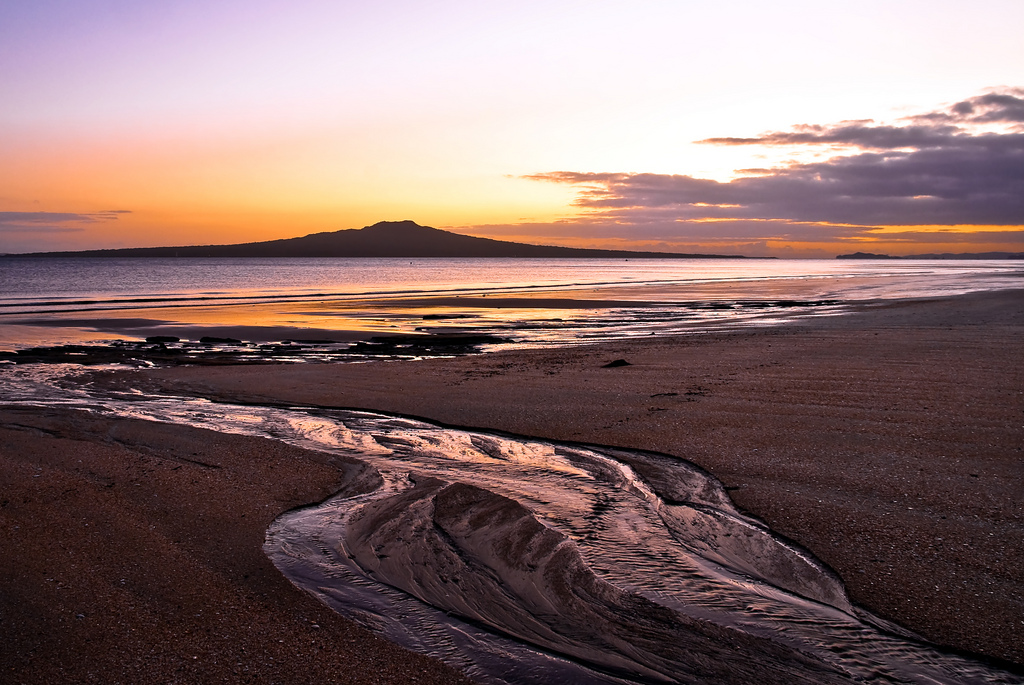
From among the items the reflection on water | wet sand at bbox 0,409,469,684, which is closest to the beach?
wet sand at bbox 0,409,469,684

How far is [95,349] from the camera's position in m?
17.3

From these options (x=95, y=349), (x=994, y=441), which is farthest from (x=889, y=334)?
(x=95, y=349)

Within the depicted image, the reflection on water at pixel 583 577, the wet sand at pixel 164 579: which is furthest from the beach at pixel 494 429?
the reflection on water at pixel 583 577

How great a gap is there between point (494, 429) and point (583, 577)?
3.98m

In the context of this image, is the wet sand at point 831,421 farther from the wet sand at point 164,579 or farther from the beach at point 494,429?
the wet sand at point 164,579

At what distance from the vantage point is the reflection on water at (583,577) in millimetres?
3174

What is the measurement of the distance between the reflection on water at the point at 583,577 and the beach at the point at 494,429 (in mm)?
217

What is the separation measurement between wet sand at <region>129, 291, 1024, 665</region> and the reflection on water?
1.08ft

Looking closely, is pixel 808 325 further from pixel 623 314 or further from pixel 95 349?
pixel 95 349

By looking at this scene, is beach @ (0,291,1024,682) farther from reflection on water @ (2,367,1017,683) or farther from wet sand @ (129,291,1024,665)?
reflection on water @ (2,367,1017,683)

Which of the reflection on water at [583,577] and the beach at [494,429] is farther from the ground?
the beach at [494,429]

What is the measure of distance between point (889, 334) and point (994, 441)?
34.4 feet

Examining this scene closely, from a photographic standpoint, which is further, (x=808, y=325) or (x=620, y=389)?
(x=808, y=325)

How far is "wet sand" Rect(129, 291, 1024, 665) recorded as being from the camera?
13.0 feet
